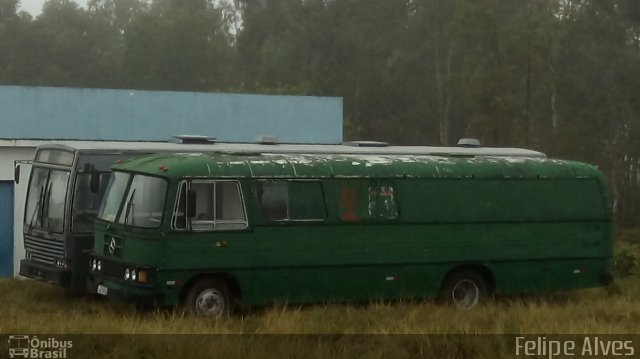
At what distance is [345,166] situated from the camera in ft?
55.4

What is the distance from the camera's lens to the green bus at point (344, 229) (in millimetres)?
15328

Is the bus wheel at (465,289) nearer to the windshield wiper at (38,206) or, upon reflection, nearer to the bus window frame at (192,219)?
the bus window frame at (192,219)

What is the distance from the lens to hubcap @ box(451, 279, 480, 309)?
1781cm

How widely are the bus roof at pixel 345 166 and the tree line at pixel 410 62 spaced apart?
106 feet

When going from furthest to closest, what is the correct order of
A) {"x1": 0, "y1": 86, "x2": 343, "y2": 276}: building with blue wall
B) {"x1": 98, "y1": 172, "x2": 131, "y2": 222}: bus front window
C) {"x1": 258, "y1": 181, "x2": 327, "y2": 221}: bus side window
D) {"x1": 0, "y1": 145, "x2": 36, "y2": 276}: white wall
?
{"x1": 0, "y1": 86, "x2": 343, "y2": 276}: building with blue wall, {"x1": 0, "y1": 145, "x2": 36, "y2": 276}: white wall, {"x1": 258, "y1": 181, "x2": 327, "y2": 221}: bus side window, {"x1": 98, "y1": 172, "x2": 131, "y2": 222}: bus front window

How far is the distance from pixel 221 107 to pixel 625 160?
31.4 metres

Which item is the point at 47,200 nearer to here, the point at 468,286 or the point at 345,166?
the point at 345,166

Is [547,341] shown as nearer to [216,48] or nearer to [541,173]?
[541,173]

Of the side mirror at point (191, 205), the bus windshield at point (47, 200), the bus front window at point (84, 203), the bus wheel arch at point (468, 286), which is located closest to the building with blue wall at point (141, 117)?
the bus windshield at point (47, 200)

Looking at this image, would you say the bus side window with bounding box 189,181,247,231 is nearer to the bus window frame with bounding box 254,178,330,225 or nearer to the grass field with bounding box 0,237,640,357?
the bus window frame with bounding box 254,178,330,225

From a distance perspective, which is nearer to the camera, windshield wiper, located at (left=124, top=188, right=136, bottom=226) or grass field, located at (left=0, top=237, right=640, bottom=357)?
grass field, located at (left=0, top=237, right=640, bottom=357)

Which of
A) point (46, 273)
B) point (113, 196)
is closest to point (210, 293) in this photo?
point (113, 196)

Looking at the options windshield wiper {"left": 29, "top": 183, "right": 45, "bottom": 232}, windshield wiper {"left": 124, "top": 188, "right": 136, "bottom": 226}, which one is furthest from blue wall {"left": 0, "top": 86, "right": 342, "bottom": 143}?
windshield wiper {"left": 124, "top": 188, "right": 136, "bottom": 226}

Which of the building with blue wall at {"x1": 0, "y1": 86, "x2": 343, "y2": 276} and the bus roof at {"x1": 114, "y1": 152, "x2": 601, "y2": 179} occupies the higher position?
the building with blue wall at {"x1": 0, "y1": 86, "x2": 343, "y2": 276}
